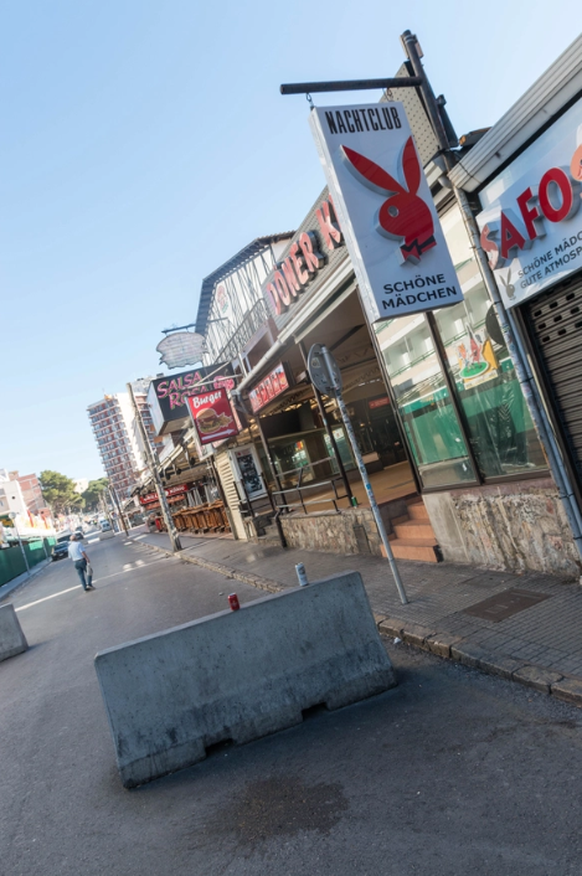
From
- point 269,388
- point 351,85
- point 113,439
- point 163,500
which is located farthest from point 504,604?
point 113,439

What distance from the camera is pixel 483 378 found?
7324 millimetres

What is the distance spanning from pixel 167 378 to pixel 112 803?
2012cm

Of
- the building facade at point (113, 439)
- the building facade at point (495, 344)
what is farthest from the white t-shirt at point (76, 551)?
the building facade at point (113, 439)

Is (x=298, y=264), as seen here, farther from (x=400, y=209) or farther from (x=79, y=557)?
(x=79, y=557)

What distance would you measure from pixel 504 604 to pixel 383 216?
13.6ft

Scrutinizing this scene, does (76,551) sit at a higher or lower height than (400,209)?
lower

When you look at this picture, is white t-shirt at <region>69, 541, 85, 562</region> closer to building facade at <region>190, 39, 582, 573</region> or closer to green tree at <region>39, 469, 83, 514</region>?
building facade at <region>190, 39, 582, 573</region>

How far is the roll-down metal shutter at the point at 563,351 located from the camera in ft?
19.5

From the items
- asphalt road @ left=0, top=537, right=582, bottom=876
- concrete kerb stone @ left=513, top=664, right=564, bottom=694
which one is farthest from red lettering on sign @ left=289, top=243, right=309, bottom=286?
concrete kerb stone @ left=513, top=664, right=564, bottom=694

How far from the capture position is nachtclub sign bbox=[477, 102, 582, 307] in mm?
5363

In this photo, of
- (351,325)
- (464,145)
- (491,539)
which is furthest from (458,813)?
(351,325)

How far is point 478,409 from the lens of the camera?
763 cm

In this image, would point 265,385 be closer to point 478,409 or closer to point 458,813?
point 478,409

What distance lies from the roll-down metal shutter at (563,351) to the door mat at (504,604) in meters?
1.31
